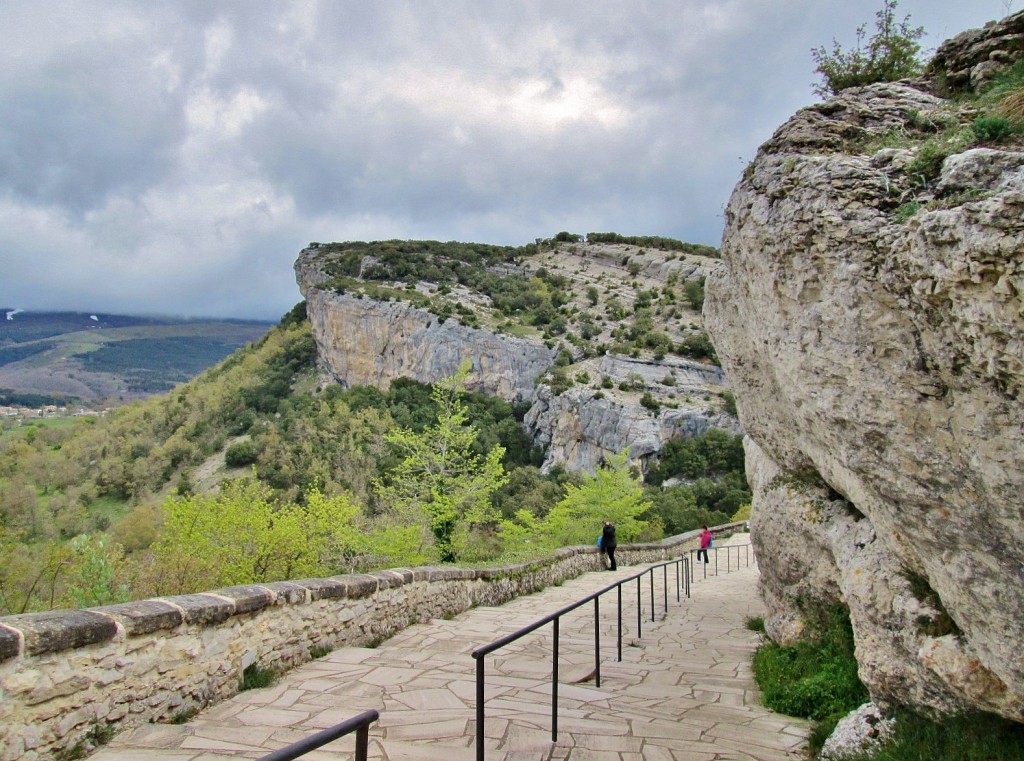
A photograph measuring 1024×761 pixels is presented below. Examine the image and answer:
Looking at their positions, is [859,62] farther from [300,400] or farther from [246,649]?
[300,400]

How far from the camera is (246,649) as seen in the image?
17.3ft

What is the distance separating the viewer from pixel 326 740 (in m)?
1.76

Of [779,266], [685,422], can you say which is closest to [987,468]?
[779,266]

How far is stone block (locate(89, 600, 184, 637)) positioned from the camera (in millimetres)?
4148

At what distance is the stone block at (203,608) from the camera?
4676 millimetres

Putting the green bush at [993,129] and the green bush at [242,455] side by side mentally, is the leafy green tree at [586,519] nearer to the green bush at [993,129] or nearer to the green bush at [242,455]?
the green bush at [993,129]

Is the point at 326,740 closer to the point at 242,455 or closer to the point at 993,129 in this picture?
the point at 993,129

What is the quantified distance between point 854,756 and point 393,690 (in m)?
3.35

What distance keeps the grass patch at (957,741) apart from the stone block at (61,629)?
4.68 metres

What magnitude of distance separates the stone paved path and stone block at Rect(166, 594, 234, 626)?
0.64 metres

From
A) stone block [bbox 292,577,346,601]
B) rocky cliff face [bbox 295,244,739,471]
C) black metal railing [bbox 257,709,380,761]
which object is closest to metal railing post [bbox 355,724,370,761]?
black metal railing [bbox 257,709,380,761]

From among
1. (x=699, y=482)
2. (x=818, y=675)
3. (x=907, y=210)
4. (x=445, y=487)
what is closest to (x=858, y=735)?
(x=818, y=675)

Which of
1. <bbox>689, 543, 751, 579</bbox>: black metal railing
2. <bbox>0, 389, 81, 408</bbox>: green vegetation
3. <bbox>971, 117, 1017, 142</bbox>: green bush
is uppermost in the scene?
<bbox>0, 389, 81, 408</bbox>: green vegetation

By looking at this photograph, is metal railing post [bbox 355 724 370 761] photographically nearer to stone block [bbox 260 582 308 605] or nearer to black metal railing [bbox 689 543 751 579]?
stone block [bbox 260 582 308 605]
